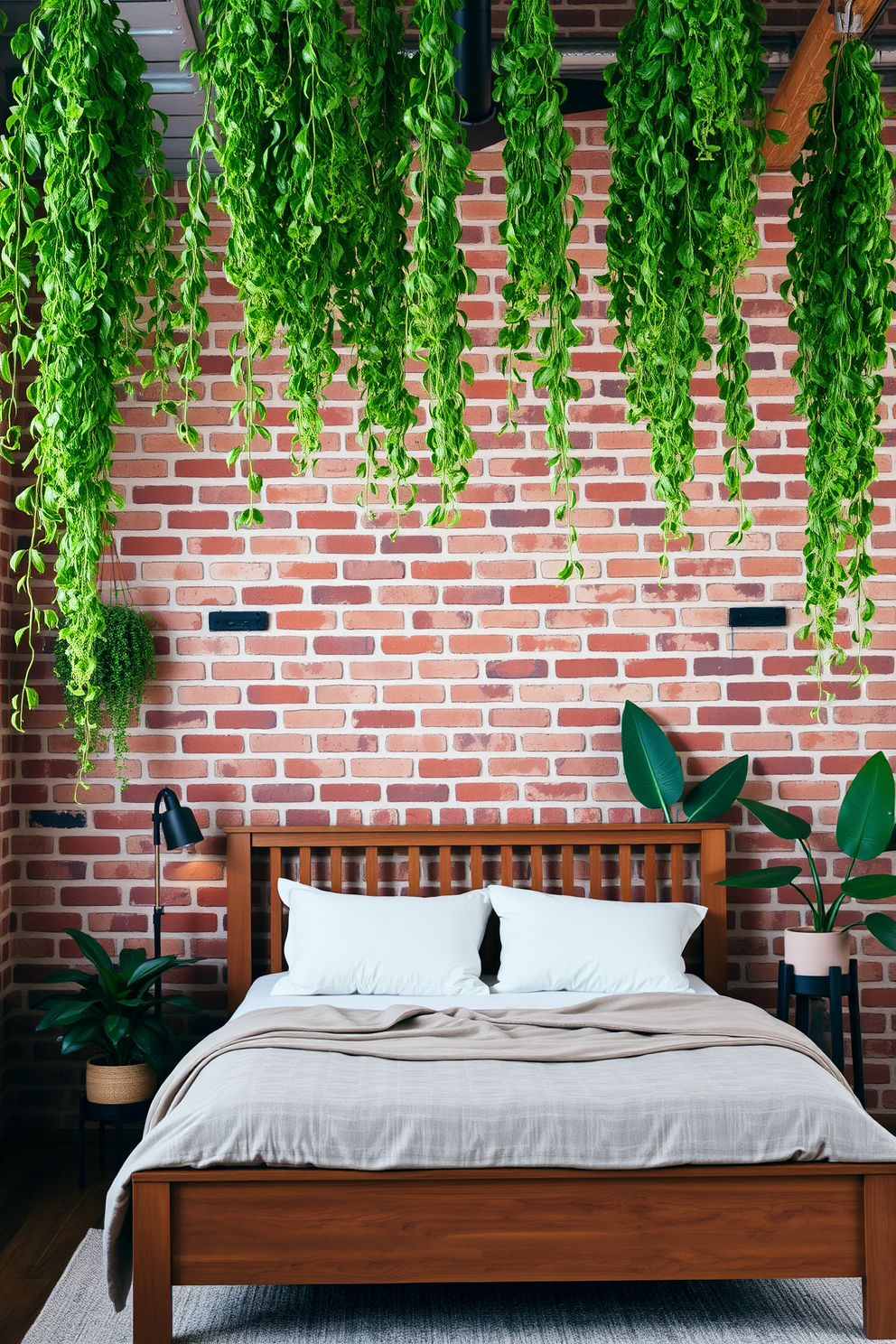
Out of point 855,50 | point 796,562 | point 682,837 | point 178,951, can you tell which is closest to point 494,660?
point 682,837

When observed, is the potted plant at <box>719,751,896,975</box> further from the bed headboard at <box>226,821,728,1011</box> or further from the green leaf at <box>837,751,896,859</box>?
the bed headboard at <box>226,821,728,1011</box>

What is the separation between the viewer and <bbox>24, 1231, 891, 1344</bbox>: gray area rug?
2.20m

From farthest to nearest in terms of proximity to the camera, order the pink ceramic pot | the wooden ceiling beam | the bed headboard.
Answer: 1. the bed headboard
2. the pink ceramic pot
3. the wooden ceiling beam

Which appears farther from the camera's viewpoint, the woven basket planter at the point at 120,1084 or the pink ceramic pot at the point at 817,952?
the pink ceramic pot at the point at 817,952

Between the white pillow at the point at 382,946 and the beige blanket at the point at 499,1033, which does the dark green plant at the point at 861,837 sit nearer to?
the beige blanket at the point at 499,1033

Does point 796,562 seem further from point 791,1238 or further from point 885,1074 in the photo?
point 791,1238

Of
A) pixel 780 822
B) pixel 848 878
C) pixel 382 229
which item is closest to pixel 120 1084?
pixel 780 822

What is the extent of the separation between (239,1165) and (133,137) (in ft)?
5.96

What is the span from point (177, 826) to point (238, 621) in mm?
665

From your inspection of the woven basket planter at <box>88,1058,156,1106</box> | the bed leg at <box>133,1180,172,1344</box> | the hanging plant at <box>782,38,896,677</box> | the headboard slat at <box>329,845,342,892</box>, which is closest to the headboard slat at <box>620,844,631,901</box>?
the headboard slat at <box>329,845,342,892</box>

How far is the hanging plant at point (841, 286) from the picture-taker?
1.34m

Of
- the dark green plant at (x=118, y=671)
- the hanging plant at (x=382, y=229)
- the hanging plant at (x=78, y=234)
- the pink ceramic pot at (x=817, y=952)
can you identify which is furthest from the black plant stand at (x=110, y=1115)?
the hanging plant at (x=382, y=229)

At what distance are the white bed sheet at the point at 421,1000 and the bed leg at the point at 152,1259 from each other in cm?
64

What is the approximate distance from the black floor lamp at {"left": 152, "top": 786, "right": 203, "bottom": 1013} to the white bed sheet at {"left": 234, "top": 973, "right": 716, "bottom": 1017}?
1.27ft
